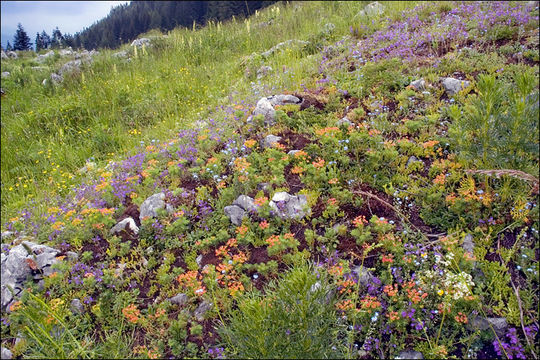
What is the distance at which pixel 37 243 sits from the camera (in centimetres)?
452

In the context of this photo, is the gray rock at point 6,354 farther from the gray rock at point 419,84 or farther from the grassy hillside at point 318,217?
the gray rock at point 419,84

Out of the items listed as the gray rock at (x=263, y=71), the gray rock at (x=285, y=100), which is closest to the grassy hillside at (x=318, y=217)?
the gray rock at (x=285, y=100)

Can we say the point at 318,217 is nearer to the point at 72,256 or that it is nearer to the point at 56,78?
the point at 72,256

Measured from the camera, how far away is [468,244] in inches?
137

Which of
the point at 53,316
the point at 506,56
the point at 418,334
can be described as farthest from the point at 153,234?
the point at 506,56

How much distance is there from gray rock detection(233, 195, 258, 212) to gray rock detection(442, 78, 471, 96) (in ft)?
12.1

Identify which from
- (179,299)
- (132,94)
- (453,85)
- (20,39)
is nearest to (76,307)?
(179,299)

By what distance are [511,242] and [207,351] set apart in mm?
3053

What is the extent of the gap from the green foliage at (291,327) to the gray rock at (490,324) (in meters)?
1.10

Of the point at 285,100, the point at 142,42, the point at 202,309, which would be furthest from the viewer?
the point at 142,42

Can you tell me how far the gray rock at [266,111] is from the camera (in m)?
5.97

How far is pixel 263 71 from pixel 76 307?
6825mm

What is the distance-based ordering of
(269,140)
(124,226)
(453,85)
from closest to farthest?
(124,226), (269,140), (453,85)

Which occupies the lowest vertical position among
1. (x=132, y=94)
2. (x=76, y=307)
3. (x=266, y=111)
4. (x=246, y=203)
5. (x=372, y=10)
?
(x=76, y=307)
